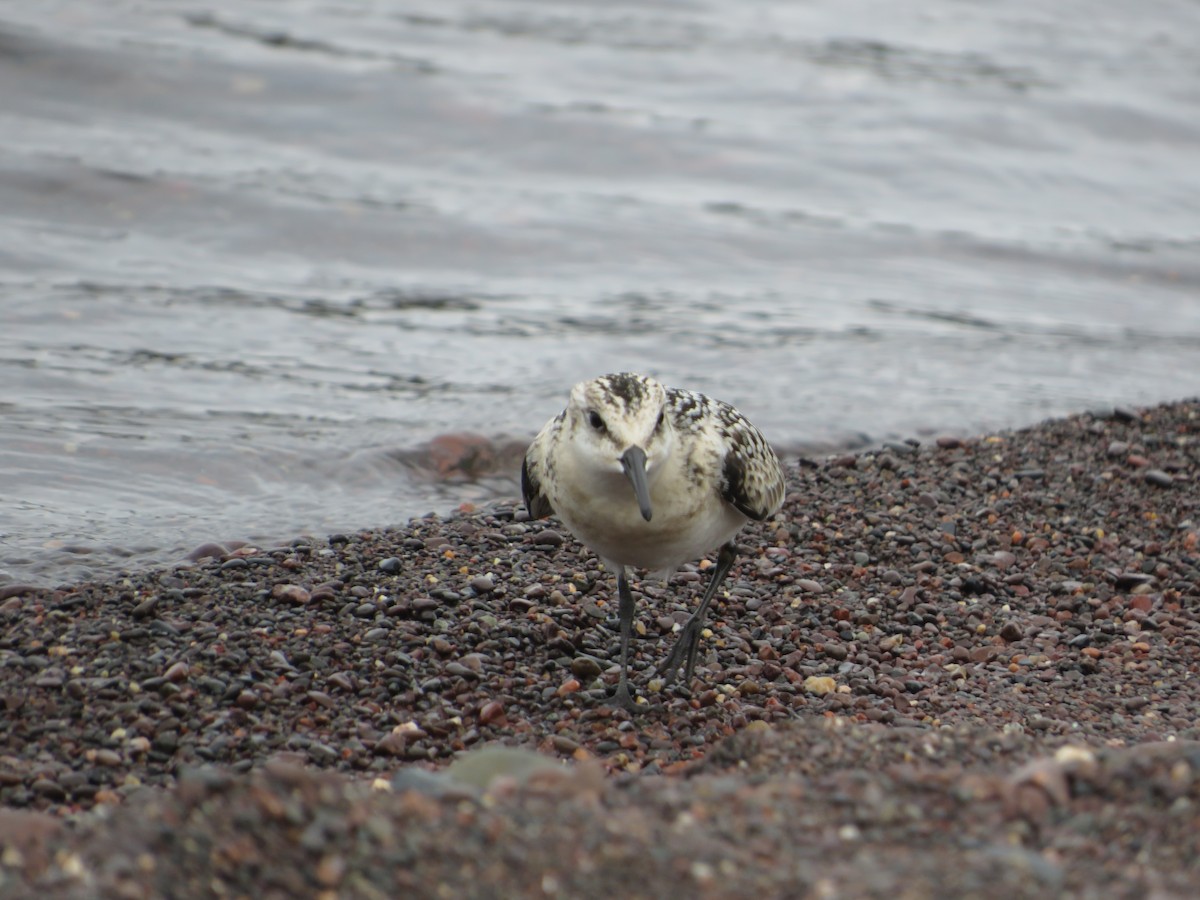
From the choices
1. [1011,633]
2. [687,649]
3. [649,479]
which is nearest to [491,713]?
[687,649]

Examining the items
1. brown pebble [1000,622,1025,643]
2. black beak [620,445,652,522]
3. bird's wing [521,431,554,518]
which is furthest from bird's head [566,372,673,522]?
brown pebble [1000,622,1025,643]

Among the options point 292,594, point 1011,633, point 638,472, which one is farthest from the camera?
point 1011,633

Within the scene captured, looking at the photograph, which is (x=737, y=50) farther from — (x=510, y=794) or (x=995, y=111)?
(x=510, y=794)

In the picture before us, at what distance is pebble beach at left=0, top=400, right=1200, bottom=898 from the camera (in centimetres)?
322

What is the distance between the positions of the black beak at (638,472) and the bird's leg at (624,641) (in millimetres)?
930

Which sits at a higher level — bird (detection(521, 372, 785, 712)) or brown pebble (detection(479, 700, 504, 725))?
bird (detection(521, 372, 785, 712))

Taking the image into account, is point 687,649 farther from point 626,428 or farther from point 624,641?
point 626,428

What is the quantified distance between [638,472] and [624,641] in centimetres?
113

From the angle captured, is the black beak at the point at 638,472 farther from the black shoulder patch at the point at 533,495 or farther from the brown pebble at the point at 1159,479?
the brown pebble at the point at 1159,479

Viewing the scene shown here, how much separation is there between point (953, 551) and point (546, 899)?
15.1 ft

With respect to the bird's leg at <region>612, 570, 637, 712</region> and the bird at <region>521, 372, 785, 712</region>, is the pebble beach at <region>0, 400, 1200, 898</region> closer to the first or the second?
the bird's leg at <region>612, 570, 637, 712</region>

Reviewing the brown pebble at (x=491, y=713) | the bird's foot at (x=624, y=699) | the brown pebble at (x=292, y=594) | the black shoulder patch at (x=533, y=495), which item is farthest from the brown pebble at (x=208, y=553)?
the bird's foot at (x=624, y=699)

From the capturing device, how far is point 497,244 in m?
13.5

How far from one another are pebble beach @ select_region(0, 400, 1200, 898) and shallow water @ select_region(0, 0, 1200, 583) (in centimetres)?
136
